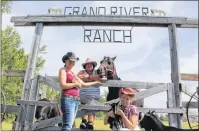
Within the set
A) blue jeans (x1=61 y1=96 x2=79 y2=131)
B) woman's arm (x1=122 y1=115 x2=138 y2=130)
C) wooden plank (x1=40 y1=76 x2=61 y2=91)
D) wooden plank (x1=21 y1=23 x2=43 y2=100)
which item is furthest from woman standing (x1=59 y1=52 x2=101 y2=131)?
wooden plank (x1=21 y1=23 x2=43 y2=100)

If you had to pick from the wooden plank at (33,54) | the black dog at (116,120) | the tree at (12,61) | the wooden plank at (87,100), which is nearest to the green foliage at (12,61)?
the tree at (12,61)

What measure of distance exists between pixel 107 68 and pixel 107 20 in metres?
1.24

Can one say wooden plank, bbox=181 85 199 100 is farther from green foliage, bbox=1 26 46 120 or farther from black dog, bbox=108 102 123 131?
green foliage, bbox=1 26 46 120

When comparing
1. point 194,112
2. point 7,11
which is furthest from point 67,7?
point 7,11

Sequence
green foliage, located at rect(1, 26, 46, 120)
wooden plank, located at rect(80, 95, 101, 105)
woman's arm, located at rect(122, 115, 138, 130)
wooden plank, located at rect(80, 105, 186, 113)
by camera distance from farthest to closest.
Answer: green foliage, located at rect(1, 26, 46, 120), wooden plank, located at rect(80, 95, 101, 105), wooden plank, located at rect(80, 105, 186, 113), woman's arm, located at rect(122, 115, 138, 130)

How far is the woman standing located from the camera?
4270 mm

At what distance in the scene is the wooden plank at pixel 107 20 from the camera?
669 centimetres

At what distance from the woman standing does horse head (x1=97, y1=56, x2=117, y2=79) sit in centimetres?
158

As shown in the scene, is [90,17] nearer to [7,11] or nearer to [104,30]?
[104,30]

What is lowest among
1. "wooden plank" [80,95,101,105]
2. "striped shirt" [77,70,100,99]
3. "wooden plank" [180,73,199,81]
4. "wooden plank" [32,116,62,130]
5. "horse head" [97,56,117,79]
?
"wooden plank" [32,116,62,130]

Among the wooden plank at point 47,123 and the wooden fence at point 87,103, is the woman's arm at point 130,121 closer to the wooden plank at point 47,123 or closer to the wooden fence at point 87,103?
the wooden fence at point 87,103

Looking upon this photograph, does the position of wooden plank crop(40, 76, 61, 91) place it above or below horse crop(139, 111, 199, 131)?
above

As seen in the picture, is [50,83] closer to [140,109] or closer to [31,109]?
[31,109]

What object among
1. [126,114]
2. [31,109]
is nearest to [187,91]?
[126,114]
